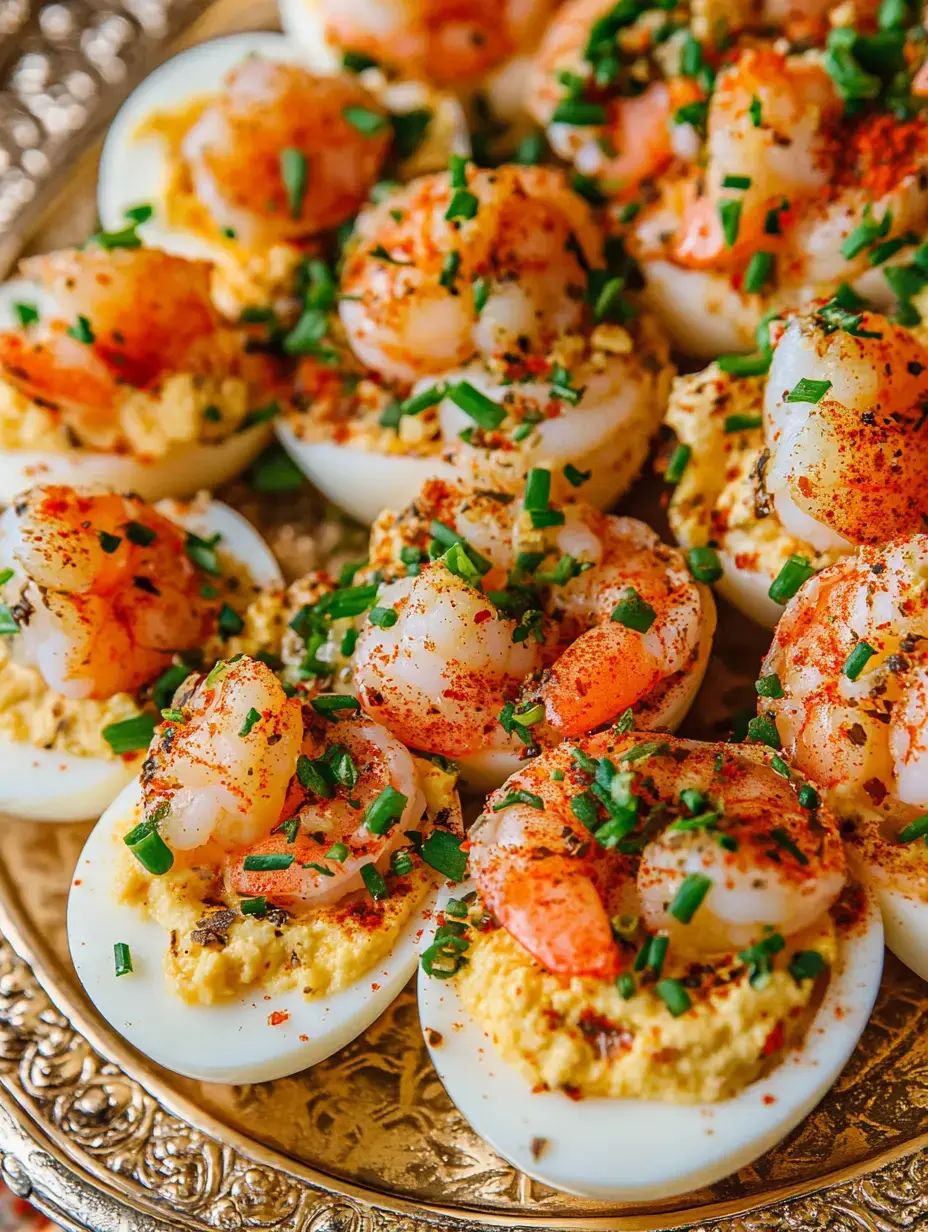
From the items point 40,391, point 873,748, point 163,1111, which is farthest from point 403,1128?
point 40,391

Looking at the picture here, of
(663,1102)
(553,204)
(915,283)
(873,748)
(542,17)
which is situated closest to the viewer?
(663,1102)

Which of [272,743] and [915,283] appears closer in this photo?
[272,743]

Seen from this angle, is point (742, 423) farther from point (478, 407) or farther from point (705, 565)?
point (478, 407)

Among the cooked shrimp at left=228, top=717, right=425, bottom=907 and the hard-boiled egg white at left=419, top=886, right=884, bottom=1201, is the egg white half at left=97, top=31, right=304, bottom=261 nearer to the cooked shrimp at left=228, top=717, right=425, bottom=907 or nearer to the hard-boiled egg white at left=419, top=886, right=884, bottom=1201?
the cooked shrimp at left=228, top=717, right=425, bottom=907

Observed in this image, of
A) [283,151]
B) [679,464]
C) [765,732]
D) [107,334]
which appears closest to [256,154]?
[283,151]

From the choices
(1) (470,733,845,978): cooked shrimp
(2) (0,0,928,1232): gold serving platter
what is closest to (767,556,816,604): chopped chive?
(2) (0,0,928,1232): gold serving platter

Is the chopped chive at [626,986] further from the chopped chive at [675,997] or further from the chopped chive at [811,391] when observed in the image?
the chopped chive at [811,391]

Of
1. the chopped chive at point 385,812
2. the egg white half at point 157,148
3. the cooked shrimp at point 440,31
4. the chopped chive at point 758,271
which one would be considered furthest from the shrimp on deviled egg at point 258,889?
the cooked shrimp at point 440,31

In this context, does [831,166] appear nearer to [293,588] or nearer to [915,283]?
[915,283]
